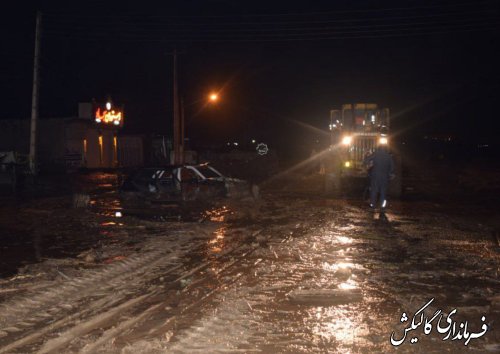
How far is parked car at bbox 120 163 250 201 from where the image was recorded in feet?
51.4

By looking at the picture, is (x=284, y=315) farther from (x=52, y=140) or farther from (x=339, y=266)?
(x=52, y=140)

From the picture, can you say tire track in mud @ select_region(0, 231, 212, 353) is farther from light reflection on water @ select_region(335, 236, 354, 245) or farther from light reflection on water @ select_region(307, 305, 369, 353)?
light reflection on water @ select_region(335, 236, 354, 245)

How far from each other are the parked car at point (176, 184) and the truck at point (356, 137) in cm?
980

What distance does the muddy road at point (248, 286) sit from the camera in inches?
199

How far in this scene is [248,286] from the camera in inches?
272

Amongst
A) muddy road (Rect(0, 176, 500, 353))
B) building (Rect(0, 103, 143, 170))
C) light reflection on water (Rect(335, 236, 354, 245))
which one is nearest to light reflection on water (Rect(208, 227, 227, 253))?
muddy road (Rect(0, 176, 500, 353))

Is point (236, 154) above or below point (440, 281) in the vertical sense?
above

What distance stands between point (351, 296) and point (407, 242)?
3889mm

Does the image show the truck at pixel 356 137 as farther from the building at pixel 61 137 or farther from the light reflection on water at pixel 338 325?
the light reflection on water at pixel 338 325

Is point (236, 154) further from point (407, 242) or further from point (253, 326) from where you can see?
point (253, 326)

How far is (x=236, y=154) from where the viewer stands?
4241cm

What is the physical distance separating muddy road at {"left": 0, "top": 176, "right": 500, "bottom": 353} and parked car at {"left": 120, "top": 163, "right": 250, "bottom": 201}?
298cm

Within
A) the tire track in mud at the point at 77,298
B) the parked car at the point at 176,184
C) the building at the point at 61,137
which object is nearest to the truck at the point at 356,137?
the parked car at the point at 176,184

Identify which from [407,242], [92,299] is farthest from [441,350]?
[407,242]
